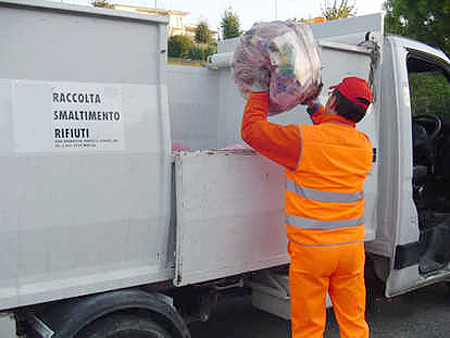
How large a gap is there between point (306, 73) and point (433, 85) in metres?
2.53

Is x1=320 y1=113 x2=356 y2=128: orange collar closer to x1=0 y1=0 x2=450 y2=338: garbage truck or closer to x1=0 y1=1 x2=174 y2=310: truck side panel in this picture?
x1=0 y1=0 x2=450 y2=338: garbage truck

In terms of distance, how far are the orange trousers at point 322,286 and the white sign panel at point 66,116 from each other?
1.13m

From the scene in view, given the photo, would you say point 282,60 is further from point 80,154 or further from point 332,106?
point 80,154

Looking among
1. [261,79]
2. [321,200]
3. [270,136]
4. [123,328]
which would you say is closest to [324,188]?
[321,200]

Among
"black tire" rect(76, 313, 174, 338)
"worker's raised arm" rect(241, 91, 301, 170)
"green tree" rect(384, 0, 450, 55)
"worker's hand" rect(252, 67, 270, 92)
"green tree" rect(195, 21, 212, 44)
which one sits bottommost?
"black tire" rect(76, 313, 174, 338)

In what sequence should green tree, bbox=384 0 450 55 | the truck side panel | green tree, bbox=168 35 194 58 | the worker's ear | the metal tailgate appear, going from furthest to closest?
green tree, bbox=168 35 194 58, green tree, bbox=384 0 450 55, the worker's ear, the metal tailgate, the truck side panel

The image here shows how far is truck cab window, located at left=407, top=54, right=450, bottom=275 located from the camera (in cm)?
424

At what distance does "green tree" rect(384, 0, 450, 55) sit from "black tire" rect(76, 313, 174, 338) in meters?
8.26

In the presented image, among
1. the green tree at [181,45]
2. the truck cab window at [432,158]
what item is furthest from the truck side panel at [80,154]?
the green tree at [181,45]

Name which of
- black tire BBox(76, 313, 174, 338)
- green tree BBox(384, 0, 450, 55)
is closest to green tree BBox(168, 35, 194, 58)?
green tree BBox(384, 0, 450, 55)

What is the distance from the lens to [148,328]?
2389 mm

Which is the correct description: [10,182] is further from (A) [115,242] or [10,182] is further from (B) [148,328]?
(B) [148,328]

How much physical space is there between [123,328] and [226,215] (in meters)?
0.75

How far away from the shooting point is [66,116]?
7.20 feet
